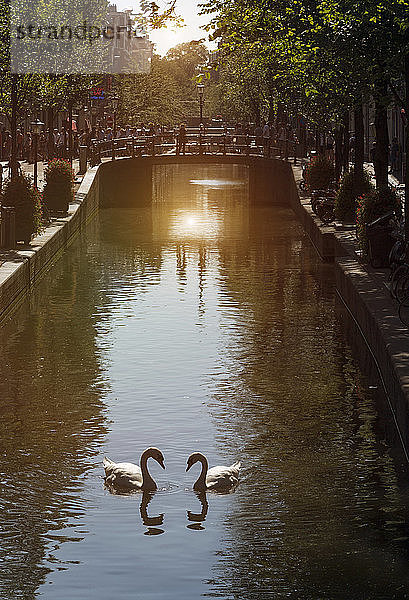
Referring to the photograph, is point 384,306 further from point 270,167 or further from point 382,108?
point 270,167

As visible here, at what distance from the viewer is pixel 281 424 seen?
55.0 feet

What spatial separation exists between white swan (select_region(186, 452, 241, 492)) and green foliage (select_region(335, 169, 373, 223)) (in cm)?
2091

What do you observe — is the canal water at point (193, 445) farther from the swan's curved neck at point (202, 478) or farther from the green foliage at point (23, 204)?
the green foliage at point (23, 204)

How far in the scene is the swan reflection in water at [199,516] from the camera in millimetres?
12664

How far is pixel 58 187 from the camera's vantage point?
129 ft

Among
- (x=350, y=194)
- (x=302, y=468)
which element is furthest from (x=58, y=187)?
(x=302, y=468)

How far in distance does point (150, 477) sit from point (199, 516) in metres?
1.02

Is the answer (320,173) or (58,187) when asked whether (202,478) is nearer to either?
(58,187)

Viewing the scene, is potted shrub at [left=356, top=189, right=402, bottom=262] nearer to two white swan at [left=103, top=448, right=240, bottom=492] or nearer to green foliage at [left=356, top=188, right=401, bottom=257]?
green foliage at [left=356, top=188, right=401, bottom=257]

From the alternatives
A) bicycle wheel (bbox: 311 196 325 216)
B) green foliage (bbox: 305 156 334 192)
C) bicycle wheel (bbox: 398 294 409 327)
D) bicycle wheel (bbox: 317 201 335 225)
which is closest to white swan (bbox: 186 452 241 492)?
bicycle wheel (bbox: 398 294 409 327)

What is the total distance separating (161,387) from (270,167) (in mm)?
42313

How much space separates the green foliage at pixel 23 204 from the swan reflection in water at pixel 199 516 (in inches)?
676

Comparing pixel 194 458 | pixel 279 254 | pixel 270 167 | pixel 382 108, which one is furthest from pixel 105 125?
pixel 194 458

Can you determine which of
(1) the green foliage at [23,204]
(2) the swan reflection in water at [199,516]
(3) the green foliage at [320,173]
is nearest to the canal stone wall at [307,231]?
(1) the green foliage at [23,204]
